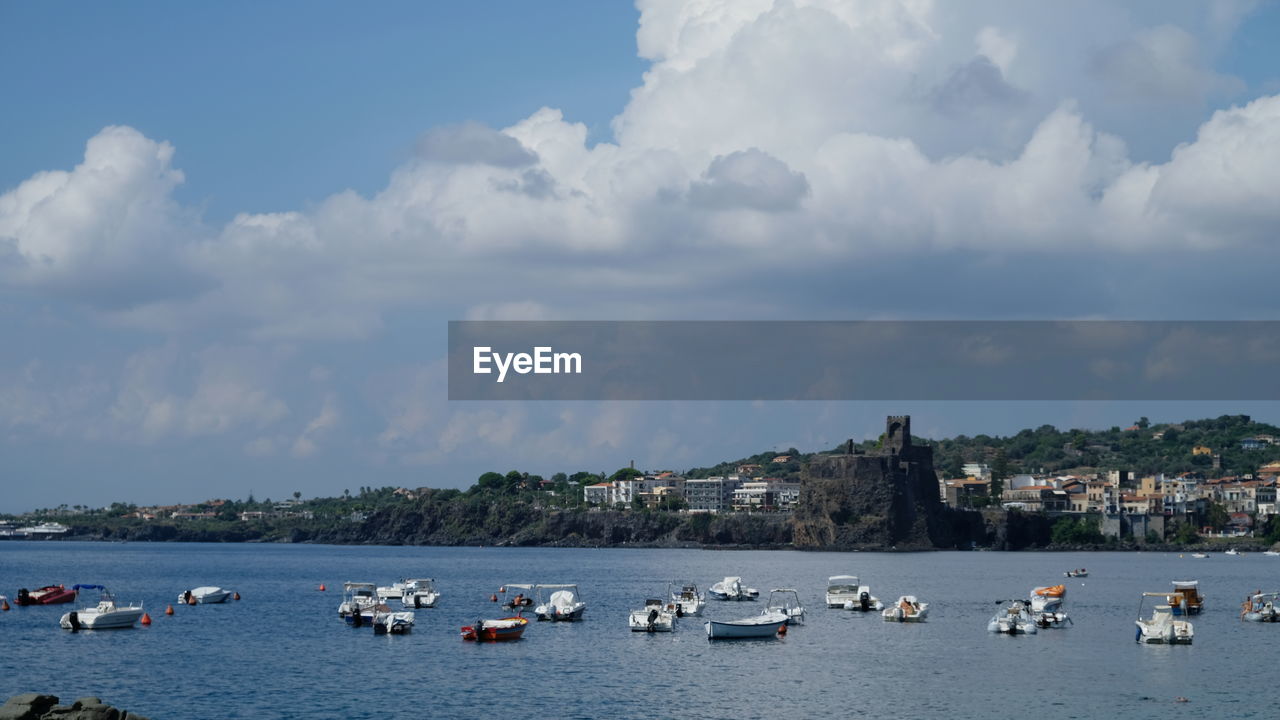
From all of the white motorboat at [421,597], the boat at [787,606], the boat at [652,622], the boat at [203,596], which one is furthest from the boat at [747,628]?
the boat at [203,596]

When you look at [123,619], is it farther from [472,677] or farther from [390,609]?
[472,677]

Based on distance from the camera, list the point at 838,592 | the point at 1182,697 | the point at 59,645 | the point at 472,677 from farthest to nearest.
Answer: the point at 838,592
the point at 59,645
the point at 472,677
the point at 1182,697

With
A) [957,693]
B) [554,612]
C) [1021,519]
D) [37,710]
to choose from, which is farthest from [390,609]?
[1021,519]

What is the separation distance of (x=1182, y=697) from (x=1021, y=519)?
15946 cm

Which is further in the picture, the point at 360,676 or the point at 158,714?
the point at 360,676

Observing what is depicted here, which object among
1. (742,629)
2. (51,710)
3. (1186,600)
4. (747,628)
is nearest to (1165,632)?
(1186,600)

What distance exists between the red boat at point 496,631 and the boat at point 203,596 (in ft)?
106

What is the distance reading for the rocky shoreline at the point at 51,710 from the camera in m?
32.4

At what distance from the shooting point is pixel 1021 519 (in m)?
200

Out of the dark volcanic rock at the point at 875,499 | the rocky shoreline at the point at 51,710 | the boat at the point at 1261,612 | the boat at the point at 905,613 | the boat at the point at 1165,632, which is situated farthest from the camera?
the dark volcanic rock at the point at 875,499

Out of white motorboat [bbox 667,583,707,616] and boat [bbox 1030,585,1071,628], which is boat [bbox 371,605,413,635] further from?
boat [bbox 1030,585,1071,628]

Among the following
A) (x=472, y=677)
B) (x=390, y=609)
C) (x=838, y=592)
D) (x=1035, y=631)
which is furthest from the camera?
(x=838, y=592)

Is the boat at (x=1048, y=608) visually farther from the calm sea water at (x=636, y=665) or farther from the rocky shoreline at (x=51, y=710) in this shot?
the rocky shoreline at (x=51, y=710)

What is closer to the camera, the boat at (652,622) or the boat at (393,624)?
the boat at (393,624)
